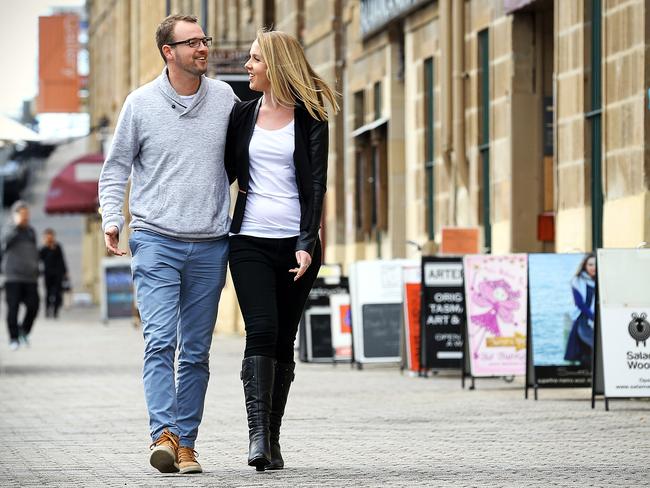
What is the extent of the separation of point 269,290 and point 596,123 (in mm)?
8305

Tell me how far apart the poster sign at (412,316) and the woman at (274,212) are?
26.5 ft

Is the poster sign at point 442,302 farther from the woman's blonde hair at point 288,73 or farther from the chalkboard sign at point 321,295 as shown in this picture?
the woman's blonde hair at point 288,73

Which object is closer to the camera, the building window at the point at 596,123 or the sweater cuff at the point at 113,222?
the sweater cuff at the point at 113,222

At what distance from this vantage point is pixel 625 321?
1273cm

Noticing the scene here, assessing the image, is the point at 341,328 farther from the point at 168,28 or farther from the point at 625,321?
the point at 168,28

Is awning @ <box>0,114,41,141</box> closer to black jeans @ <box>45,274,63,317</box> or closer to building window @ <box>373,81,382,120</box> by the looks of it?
building window @ <box>373,81,382,120</box>

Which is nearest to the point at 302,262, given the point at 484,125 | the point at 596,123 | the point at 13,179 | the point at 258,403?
the point at 258,403

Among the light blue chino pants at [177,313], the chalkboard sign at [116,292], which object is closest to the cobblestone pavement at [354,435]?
the light blue chino pants at [177,313]

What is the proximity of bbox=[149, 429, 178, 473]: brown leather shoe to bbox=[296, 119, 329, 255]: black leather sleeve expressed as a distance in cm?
103

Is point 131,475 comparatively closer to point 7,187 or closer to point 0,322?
point 0,322

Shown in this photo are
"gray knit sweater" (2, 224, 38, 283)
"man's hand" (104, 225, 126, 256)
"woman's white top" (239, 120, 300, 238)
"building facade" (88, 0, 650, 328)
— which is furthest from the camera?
"gray knit sweater" (2, 224, 38, 283)

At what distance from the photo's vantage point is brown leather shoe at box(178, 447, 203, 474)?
877 cm

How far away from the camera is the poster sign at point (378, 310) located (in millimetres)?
18469

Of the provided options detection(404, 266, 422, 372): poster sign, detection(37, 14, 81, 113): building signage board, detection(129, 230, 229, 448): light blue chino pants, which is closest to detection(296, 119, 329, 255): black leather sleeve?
detection(129, 230, 229, 448): light blue chino pants
